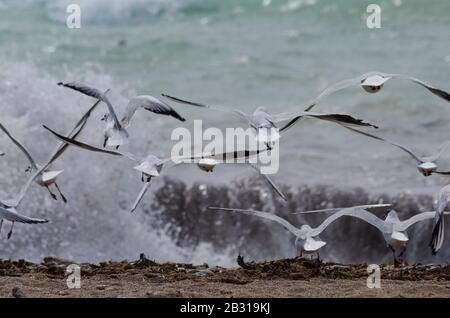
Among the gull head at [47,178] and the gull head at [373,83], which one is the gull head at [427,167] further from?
the gull head at [47,178]

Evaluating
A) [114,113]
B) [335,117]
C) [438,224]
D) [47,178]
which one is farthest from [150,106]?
[438,224]

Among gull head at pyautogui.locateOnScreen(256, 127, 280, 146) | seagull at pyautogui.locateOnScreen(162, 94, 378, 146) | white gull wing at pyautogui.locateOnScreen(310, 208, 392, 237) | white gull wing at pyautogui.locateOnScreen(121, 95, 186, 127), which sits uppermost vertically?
white gull wing at pyautogui.locateOnScreen(121, 95, 186, 127)

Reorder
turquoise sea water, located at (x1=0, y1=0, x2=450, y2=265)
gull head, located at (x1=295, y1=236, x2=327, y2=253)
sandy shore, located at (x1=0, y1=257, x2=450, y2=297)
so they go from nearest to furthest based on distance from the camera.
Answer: sandy shore, located at (x1=0, y1=257, x2=450, y2=297) < gull head, located at (x1=295, y1=236, x2=327, y2=253) < turquoise sea water, located at (x1=0, y1=0, x2=450, y2=265)

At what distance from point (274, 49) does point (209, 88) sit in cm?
183

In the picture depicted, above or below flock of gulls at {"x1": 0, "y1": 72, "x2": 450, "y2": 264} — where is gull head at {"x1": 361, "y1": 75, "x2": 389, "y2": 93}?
above

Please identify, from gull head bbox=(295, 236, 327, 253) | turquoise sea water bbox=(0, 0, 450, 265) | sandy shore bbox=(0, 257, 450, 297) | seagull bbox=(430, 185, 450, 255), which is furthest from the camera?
turquoise sea water bbox=(0, 0, 450, 265)

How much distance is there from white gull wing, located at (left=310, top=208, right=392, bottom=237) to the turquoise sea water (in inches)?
95.6

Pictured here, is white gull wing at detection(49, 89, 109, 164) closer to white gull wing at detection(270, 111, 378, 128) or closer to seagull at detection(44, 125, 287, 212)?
seagull at detection(44, 125, 287, 212)

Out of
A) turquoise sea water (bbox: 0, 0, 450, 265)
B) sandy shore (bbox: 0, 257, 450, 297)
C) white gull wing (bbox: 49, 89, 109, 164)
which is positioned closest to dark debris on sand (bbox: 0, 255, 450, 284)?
sandy shore (bbox: 0, 257, 450, 297)

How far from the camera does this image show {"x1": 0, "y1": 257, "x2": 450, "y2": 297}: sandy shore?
16.0 feet

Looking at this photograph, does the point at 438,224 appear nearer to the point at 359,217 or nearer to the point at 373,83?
the point at 359,217

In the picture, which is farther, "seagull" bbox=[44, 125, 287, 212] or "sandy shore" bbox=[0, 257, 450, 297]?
"seagull" bbox=[44, 125, 287, 212]

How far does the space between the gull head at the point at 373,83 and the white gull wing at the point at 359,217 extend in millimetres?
611
